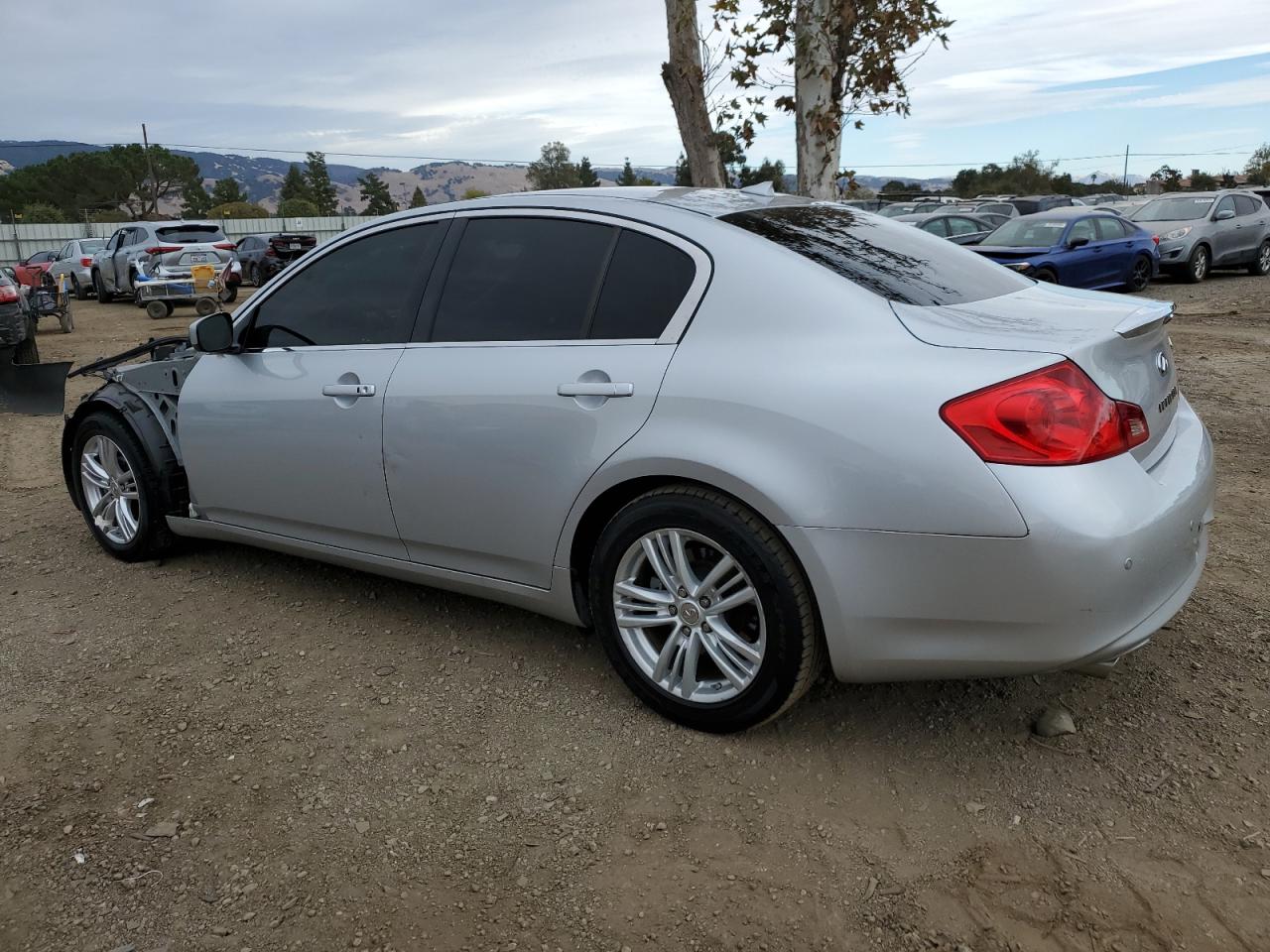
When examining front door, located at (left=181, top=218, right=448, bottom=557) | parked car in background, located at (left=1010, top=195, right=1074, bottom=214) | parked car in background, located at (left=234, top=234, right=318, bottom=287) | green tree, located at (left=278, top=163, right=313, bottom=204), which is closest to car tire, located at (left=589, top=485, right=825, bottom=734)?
front door, located at (left=181, top=218, right=448, bottom=557)

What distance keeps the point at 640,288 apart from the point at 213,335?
1959 millimetres

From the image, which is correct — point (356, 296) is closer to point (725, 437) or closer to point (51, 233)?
point (725, 437)

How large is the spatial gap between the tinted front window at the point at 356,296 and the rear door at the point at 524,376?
0.11 meters

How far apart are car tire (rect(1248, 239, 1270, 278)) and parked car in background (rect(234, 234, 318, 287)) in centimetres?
2045

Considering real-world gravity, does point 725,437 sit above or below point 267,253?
below

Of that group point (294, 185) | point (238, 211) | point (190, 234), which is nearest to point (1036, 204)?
point (190, 234)

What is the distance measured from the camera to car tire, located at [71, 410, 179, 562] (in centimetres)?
448

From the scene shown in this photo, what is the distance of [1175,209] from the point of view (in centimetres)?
1792

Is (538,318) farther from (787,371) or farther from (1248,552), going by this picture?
(1248,552)

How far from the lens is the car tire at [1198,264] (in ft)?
56.3

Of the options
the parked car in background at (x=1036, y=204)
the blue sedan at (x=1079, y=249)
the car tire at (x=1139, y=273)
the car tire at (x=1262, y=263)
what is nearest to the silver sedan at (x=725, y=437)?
the blue sedan at (x=1079, y=249)

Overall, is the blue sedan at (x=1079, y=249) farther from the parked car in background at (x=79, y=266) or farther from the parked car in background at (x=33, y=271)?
the parked car in background at (x=33, y=271)

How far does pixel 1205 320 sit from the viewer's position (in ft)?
41.6

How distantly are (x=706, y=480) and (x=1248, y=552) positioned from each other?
116 inches
